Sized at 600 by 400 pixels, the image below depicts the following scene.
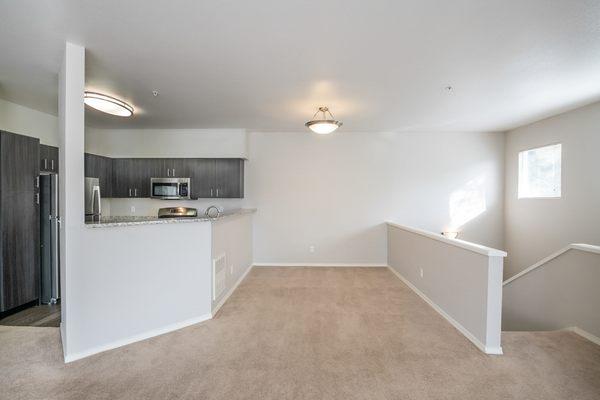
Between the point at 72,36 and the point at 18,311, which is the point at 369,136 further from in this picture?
the point at 18,311

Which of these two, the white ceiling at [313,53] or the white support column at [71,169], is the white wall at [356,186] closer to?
the white ceiling at [313,53]

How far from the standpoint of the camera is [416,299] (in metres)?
4.09

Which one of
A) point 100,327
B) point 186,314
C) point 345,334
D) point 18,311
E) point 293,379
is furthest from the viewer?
point 18,311

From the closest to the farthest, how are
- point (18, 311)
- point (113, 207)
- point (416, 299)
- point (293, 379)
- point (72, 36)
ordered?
point (293, 379) < point (72, 36) < point (18, 311) < point (416, 299) < point (113, 207)

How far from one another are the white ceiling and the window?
2.66 ft

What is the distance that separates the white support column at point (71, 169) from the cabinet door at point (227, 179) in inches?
117

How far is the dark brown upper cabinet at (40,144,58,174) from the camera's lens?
4.05 metres

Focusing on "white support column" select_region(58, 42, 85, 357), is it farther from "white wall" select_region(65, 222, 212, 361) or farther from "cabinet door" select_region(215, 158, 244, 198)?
"cabinet door" select_region(215, 158, 244, 198)

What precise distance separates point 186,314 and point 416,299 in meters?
2.96

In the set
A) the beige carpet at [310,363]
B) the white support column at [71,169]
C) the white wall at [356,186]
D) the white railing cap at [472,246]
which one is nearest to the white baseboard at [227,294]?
the beige carpet at [310,363]

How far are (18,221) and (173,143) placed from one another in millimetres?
2660

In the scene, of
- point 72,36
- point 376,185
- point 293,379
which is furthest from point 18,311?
point 376,185

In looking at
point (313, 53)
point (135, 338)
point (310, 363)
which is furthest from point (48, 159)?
point (310, 363)

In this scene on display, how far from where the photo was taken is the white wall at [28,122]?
13.3ft
